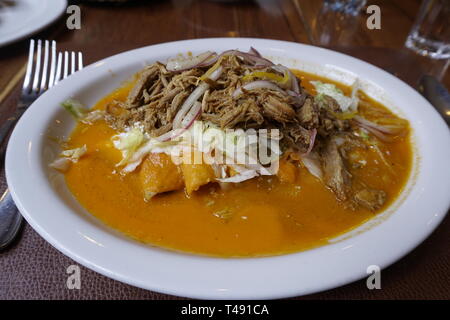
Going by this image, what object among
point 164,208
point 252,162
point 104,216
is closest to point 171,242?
point 164,208

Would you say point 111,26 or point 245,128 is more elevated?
point 245,128

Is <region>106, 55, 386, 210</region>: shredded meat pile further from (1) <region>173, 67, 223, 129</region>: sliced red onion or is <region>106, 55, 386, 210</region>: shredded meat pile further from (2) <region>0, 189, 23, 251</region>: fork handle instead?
(2) <region>0, 189, 23, 251</region>: fork handle

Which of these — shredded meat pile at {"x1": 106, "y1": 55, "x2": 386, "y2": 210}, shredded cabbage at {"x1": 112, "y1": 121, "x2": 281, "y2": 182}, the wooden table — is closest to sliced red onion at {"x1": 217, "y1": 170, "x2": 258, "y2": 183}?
shredded cabbage at {"x1": 112, "y1": 121, "x2": 281, "y2": 182}

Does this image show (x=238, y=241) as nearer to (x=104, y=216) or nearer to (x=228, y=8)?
(x=104, y=216)

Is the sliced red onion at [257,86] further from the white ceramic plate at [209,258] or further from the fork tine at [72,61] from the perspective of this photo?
the fork tine at [72,61]
